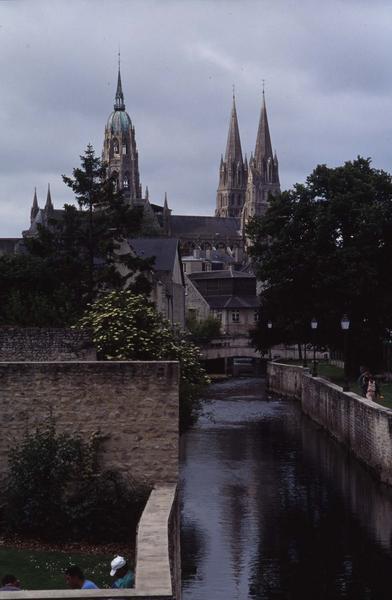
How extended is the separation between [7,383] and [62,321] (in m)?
15.0

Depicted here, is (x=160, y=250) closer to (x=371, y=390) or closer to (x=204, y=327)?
(x=204, y=327)

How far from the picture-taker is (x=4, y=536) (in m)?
19.7

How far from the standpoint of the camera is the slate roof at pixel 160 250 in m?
74.0

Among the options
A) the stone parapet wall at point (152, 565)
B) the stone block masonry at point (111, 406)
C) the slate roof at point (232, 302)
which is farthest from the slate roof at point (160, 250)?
the stone parapet wall at point (152, 565)

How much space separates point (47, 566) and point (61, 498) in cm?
241

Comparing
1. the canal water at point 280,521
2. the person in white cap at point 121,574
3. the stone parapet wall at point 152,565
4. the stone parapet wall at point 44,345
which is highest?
the stone parapet wall at point 44,345

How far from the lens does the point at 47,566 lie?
58.5ft

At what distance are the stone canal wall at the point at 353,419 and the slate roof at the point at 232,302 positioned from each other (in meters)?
59.9

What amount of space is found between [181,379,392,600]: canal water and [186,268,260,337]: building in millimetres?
75569

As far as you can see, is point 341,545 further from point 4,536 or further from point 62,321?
point 62,321

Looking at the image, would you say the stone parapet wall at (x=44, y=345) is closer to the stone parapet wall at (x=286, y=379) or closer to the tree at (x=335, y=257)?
the tree at (x=335, y=257)

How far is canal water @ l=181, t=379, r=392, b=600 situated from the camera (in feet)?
67.7

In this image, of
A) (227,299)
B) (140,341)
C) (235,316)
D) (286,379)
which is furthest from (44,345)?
(227,299)

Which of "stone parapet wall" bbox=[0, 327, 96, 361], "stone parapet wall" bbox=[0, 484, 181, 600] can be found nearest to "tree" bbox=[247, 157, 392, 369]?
Result: "stone parapet wall" bbox=[0, 327, 96, 361]
